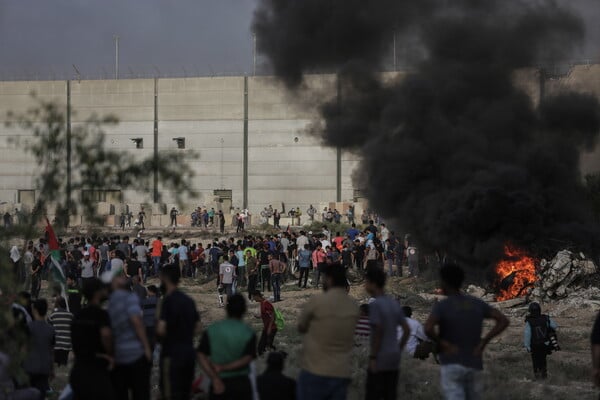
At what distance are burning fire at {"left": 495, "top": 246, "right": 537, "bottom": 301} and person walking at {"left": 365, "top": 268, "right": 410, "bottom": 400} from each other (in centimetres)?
1967

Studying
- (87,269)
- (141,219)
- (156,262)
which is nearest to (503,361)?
(87,269)

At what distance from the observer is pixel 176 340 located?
828 cm

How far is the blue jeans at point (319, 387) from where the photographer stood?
7.43 metres

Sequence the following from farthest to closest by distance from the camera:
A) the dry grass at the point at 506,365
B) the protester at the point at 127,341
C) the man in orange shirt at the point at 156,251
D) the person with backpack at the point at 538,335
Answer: the man in orange shirt at the point at 156,251 → the person with backpack at the point at 538,335 → the dry grass at the point at 506,365 → the protester at the point at 127,341

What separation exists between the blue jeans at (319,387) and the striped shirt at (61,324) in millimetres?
5762

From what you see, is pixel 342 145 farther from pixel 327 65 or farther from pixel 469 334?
pixel 469 334

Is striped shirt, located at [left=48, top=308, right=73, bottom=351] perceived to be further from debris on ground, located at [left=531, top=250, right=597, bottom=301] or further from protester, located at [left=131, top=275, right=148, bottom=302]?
debris on ground, located at [left=531, top=250, right=597, bottom=301]

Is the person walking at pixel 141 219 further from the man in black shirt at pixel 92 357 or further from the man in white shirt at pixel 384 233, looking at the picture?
the man in black shirt at pixel 92 357

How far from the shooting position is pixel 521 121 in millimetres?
35062

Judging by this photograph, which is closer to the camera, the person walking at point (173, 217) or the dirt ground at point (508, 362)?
the dirt ground at point (508, 362)

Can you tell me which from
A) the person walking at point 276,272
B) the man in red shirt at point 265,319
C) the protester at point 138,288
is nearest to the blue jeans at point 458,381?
the protester at point 138,288

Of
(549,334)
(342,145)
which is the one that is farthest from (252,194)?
(549,334)

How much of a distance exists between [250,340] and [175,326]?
3.17 feet

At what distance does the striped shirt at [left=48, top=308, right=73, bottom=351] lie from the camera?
12.7 metres
